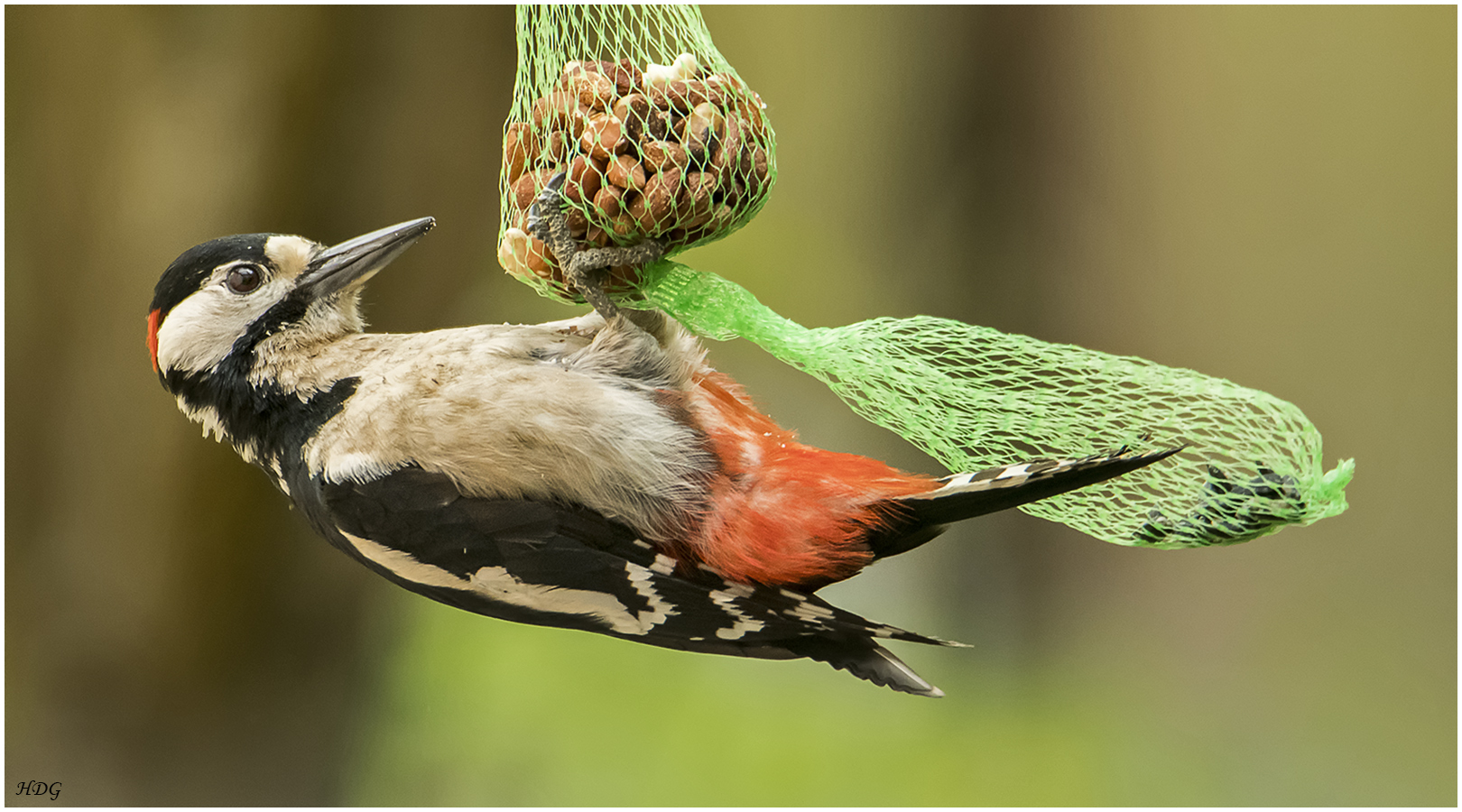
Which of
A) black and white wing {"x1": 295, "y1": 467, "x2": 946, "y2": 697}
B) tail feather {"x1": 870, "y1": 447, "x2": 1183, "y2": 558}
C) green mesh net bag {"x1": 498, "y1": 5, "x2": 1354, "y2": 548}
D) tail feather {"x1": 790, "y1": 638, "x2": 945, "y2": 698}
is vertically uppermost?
green mesh net bag {"x1": 498, "y1": 5, "x2": 1354, "y2": 548}

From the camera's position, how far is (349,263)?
1.25m

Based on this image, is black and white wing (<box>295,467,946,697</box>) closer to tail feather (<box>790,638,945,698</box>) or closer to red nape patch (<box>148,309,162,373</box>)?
tail feather (<box>790,638,945,698</box>)

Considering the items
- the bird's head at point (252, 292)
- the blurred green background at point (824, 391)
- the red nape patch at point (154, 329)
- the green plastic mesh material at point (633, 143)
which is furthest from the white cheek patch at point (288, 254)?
the blurred green background at point (824, 391)

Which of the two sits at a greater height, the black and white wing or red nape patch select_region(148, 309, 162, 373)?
red nape patch select_region(148, 309, 162, 373)

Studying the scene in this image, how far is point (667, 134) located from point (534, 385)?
0.32 meters

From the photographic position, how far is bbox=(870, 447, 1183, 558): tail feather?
0.98 meters

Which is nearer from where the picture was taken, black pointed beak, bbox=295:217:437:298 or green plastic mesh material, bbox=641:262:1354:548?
green plastic mesh material, bbox=641:262:1354:548

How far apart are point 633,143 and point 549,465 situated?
37cm

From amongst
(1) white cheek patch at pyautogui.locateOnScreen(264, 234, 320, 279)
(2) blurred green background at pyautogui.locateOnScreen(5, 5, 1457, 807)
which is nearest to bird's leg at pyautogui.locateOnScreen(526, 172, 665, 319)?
(1) white cheek patch at pyautogui.locateOnScreen(264, 234, 320, 279)

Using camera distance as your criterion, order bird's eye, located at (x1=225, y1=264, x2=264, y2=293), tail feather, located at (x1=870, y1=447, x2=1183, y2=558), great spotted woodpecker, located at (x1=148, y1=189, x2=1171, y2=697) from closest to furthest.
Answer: tail feather, located at (x1=870, y1=447, x2=1183, y2=558), great spotted woodpecker, located at (x1=148, y1=189, x2=1171, y2=697), bird's eye, located at (x1=225, y1=264, x2=264, y2=293)

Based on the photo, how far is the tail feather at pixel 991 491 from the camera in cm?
98

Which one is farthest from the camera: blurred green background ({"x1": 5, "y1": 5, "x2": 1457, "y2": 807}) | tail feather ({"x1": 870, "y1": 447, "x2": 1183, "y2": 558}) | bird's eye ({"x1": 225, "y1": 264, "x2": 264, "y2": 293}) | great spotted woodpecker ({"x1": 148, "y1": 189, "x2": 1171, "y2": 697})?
blurred green background ({"x1": 5, "y1": 5, "x2": 1457, "y2": 807})

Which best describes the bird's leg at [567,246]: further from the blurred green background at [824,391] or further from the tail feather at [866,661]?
Result: the blurred green background at [824,391]

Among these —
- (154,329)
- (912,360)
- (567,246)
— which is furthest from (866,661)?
(154,329)
